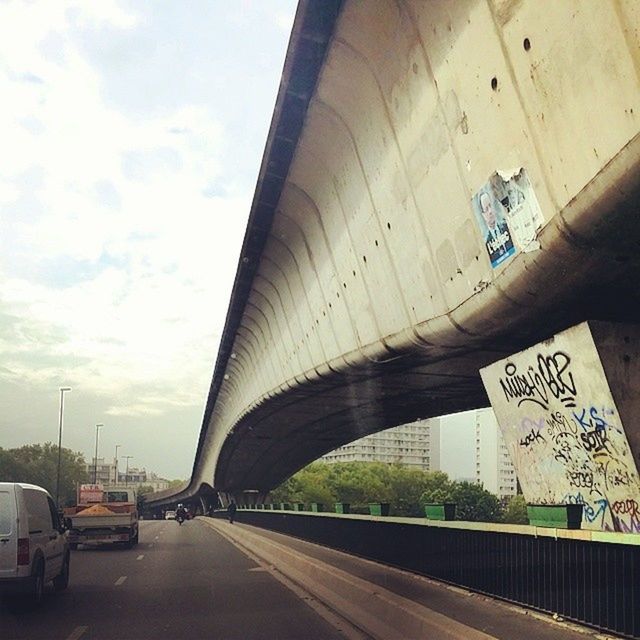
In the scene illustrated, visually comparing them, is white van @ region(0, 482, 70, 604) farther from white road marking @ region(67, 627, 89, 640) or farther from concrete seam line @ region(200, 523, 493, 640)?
concrete seam line @ region(200, 523, 493, 640)

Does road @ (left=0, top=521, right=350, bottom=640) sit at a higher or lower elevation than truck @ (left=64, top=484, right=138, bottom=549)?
lower

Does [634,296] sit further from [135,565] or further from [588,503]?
[135,565]

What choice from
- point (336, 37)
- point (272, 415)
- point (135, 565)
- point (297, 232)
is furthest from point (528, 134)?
point (272, 415)

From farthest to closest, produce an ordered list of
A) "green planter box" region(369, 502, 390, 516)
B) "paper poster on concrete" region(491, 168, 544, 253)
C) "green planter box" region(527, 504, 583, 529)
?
"green planter box" region(369, 502, 390, 516), "green planter box" region(527, 504, 583, 529), "paper poster on concrete" region(491, 168, 544, 253)

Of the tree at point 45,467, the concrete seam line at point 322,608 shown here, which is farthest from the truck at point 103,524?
the tree at point 45,467

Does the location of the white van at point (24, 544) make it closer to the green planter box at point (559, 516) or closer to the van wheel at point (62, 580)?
the van wheel at point (62, 580)

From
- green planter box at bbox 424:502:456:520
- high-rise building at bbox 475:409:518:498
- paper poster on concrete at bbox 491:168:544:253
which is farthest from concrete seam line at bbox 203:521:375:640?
high-rise building at bbox 475:409:518:498

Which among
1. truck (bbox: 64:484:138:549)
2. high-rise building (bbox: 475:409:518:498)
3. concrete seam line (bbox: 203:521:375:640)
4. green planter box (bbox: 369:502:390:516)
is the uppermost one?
high-rise building (bbox: 475:409:518:498)

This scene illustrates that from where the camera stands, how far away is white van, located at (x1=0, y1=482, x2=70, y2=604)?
11742mm

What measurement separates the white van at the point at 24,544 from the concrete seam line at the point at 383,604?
4.58 metres

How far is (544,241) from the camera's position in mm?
8672

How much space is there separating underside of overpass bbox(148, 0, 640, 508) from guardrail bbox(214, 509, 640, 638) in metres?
2.93

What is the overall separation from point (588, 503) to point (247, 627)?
4.76 meters

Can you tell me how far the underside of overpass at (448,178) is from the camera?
24.3 ft
